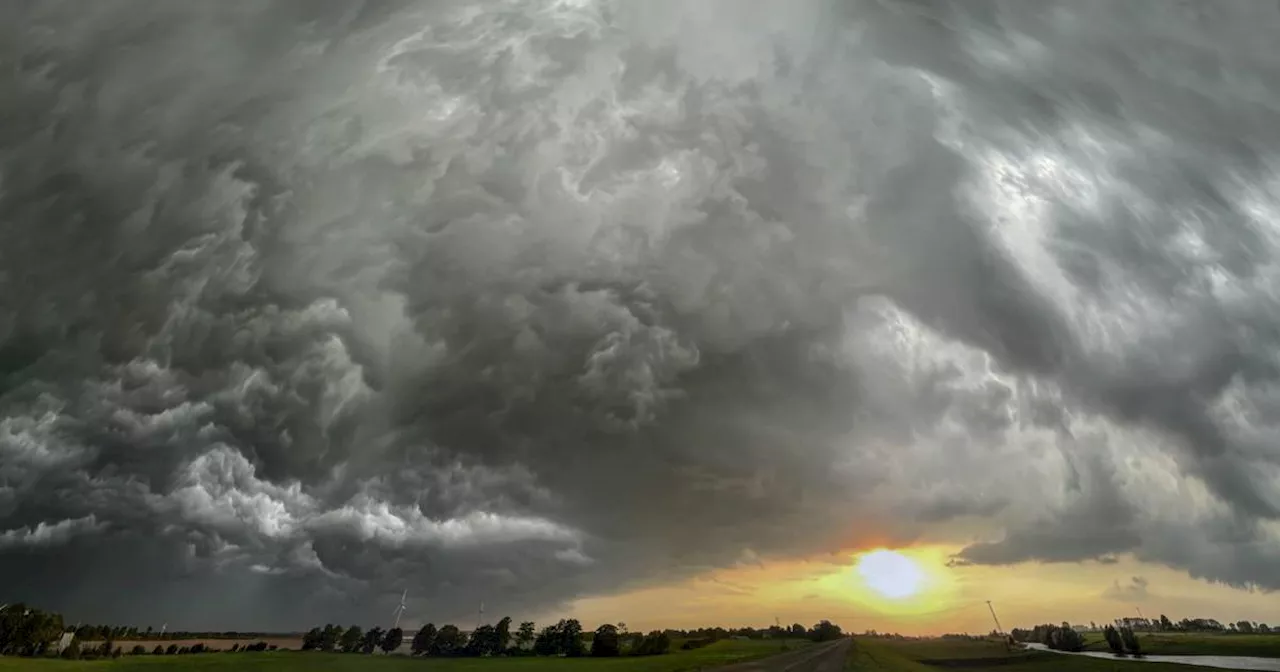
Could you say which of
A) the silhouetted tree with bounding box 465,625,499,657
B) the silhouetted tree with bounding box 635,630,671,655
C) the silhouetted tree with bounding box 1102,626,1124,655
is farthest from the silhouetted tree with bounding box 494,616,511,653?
the silhouetted tree with bounding box 1102,626,1124,655

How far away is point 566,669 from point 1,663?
85619 mm

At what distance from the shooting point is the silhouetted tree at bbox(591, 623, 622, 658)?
17012 centimetres

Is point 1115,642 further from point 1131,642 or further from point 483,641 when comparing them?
point 483,641

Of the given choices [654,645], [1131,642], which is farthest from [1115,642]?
[654,645]

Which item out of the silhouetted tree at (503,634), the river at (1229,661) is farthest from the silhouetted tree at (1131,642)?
the silhouetted tree at (503,634)

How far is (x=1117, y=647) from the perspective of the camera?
140 meters

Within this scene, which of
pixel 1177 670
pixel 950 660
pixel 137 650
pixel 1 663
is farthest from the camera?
pixel 137 650

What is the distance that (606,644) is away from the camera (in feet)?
572

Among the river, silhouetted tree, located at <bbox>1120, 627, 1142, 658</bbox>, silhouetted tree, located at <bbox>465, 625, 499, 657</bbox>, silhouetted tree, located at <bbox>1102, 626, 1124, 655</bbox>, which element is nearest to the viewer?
the river

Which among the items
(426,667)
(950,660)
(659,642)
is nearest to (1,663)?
(426,667)

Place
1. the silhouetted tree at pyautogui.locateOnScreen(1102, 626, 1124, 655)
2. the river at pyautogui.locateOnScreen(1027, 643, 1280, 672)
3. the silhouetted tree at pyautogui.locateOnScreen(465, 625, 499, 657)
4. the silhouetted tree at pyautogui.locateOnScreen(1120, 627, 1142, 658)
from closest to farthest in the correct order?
1. the river at pyautogui.locateOnScreen(1027, 643, 1280, 672)
2. the silhouetted tree at pyautogui.locateOnScreen(1120, 627, 1142, 658)
3. the silhouetted tree at pyautogui.locateOnScreen(1102, 626, 1124, 655)
4. the silhouetted tree at pyautogui.locateOnScreen(465, 625, 499, 657)

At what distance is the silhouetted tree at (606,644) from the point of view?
17012cm

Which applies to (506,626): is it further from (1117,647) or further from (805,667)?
(1117,647)

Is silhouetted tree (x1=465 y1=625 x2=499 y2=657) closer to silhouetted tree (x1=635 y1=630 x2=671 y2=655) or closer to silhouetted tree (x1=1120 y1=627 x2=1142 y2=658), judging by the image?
silhouetted tree (x1=635 y1=630 x2=671 y2=655)
